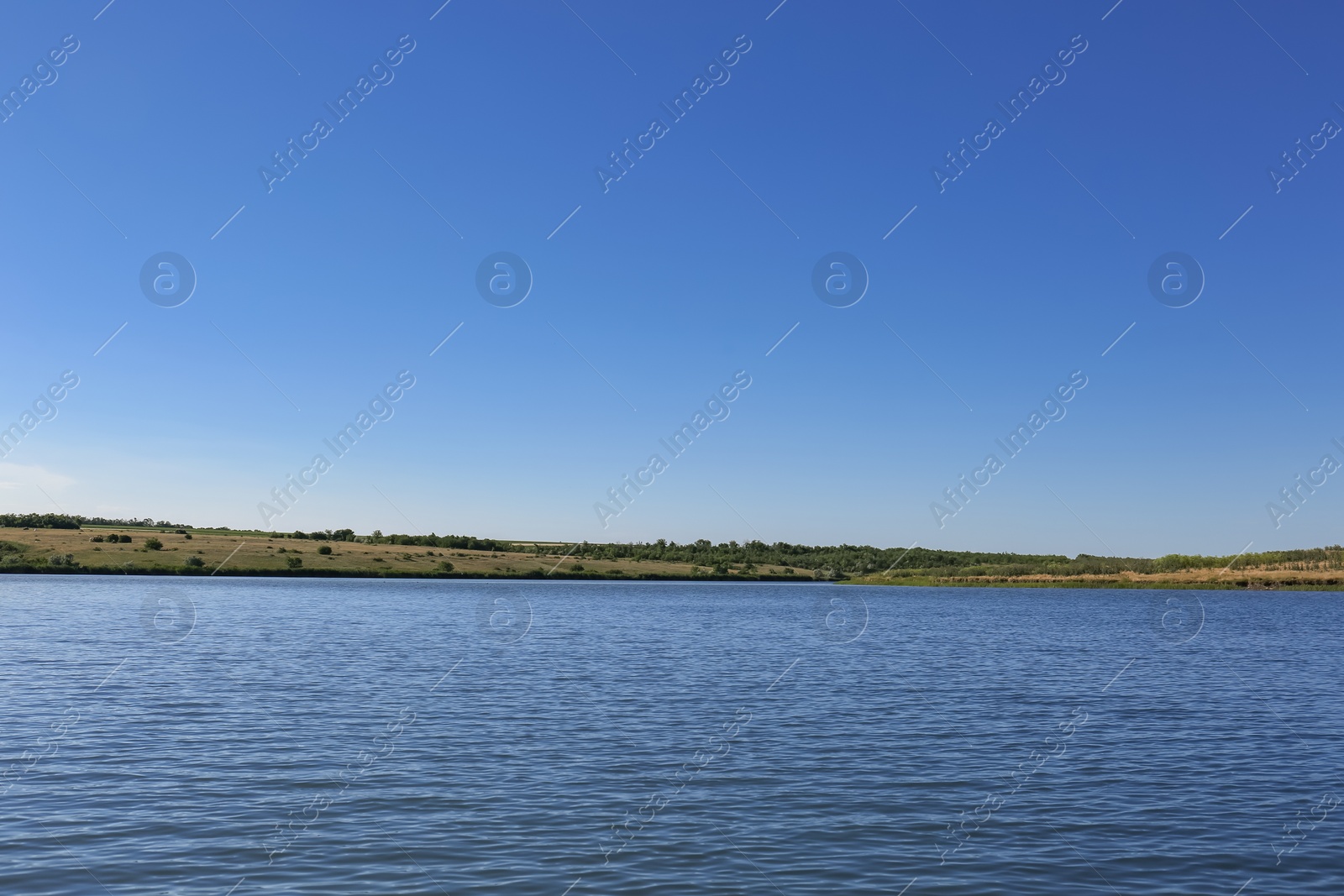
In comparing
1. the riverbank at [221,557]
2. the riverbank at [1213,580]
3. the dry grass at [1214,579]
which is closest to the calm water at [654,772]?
the riverbank at [221,557]

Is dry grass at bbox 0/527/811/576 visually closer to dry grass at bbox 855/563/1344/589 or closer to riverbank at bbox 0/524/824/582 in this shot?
riverbank at bbox 0/524/824/582

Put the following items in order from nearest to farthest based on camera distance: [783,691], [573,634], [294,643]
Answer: [783,691] → [294,643] → [573,634]

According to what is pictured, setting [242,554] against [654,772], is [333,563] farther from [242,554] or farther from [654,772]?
[654,772]

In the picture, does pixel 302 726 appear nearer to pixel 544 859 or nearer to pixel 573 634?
pixel 544 859

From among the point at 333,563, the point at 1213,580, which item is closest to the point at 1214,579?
the point at 1213,580

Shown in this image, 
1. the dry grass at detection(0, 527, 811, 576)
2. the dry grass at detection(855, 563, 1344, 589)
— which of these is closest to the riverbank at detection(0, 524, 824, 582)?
the dry grass at detection(0, 527, 811, 576)

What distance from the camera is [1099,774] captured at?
70.2ft

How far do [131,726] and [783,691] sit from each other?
21.3 m

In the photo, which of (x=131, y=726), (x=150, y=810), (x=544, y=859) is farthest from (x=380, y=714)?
(x=544, y=859)

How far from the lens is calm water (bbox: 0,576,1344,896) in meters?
14.4

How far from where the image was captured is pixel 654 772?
68.0 ft

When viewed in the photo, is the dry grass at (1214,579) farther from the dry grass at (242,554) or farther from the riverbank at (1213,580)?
the dry grass at (242,554)

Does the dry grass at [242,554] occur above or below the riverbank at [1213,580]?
above

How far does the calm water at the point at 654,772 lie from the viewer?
14406 mm
